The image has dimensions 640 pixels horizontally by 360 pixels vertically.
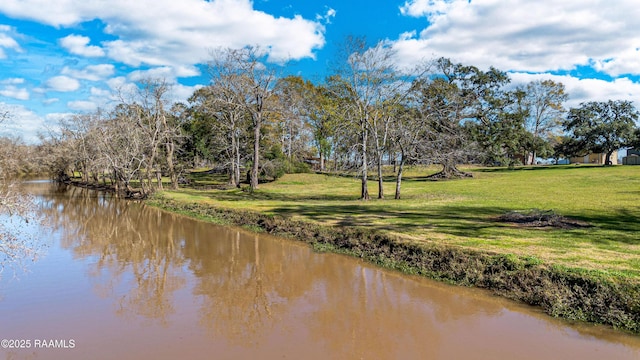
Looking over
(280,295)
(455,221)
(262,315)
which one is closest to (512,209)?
(455,221)

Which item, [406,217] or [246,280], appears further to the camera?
[406,217]

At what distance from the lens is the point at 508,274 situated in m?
10.9

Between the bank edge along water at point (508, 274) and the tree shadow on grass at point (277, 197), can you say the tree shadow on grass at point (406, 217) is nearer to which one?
the bank edge along water at point (508, 274)

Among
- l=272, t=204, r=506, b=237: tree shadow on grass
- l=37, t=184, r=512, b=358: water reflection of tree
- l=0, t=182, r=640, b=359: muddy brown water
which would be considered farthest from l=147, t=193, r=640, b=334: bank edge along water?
l=272, t=204, r=506, b=237: tree shadow on grass

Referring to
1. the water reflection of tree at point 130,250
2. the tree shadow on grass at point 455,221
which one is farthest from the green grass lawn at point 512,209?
the water reflection of tree at point 130,250

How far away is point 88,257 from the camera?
1498cm

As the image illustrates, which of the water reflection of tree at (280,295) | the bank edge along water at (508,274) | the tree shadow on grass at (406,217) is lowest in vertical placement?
the water reflection of tree at (280,295)

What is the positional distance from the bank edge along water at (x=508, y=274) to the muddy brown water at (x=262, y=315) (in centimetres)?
45

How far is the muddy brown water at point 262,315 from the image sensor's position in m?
7.47

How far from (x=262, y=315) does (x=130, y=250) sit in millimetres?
9543

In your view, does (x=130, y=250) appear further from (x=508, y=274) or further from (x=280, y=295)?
(x=508, y=274)

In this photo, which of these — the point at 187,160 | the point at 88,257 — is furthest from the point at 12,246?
the point at 187,160

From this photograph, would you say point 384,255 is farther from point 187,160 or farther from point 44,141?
→ point 44,141

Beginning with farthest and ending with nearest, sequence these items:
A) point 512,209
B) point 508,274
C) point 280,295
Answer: point 512,209 < point 508,274 < point 280,295
